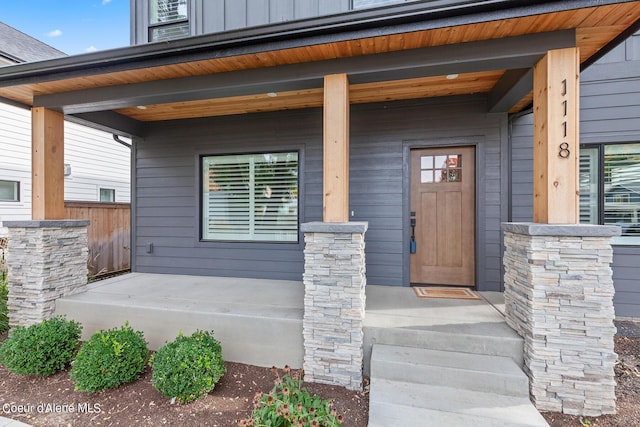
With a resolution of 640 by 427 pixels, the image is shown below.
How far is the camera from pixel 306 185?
14.5 ft

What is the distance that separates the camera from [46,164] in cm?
357

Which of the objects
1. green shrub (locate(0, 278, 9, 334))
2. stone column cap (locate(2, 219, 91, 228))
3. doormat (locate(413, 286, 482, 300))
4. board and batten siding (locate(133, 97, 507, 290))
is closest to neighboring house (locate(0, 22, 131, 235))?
board and batten siding (locate(133, 97, 507, 290))

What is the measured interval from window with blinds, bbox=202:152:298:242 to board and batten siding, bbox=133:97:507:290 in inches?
5.9

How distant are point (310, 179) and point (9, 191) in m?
7.01

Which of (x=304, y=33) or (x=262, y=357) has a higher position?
(x=304, y=33)

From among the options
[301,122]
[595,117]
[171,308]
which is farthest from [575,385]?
[301,122]

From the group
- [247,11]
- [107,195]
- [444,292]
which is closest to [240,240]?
[444,292]

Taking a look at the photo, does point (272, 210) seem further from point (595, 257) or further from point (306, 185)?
point (595, 257)

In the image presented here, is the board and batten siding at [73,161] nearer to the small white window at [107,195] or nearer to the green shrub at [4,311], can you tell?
the small white window at [107,195]

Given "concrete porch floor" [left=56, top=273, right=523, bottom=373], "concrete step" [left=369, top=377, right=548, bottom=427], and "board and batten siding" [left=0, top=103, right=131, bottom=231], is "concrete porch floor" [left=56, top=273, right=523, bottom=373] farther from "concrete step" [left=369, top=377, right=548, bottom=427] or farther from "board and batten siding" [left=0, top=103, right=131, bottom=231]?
"board and batten siding" [left=0, top=103, right=131, bottom=231]

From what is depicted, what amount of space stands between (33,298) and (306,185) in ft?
11.6

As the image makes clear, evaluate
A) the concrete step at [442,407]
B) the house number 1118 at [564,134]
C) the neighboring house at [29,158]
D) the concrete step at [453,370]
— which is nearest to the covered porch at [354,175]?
the house number 1118 at [564,134]

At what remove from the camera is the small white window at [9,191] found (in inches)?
250

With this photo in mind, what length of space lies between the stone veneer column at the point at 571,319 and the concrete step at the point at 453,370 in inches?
7.8
